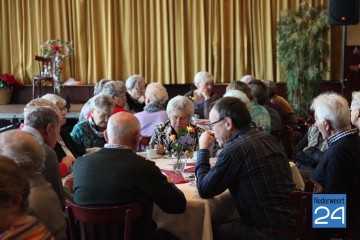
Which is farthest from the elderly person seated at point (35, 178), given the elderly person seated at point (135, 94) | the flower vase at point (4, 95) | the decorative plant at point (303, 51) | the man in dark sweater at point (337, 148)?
the flower vase at point (4, 95)

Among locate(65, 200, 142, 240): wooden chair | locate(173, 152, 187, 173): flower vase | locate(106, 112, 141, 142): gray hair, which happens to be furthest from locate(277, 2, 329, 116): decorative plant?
locate(65, 200, 142, 240): wooden chair

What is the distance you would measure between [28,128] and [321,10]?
7.04m

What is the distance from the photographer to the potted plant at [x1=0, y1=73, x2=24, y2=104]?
9031 mm

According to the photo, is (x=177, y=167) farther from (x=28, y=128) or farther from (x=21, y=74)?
(x=21, y=74)

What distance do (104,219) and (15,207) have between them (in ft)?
2.49

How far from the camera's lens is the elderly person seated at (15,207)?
1643 millimetres

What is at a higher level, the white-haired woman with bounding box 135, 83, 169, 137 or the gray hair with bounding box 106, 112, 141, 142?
the gray hair with bounding box 106, 112, 141, 142

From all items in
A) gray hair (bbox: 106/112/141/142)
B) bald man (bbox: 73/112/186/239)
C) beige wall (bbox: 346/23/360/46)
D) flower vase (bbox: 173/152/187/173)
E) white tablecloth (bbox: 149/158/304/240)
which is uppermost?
beige wall (bbox: 346/23/360/46)

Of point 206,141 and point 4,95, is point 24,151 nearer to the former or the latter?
point 206,141

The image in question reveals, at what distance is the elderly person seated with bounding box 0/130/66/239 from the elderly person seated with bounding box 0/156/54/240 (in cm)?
46

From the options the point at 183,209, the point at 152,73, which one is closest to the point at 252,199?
the point at 183,209

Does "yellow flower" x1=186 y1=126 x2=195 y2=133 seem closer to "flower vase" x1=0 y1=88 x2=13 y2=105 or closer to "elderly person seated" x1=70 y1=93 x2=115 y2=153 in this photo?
"elderly person seated" x1=70 y1=93 x2=115 y2=153

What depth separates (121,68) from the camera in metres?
9.68

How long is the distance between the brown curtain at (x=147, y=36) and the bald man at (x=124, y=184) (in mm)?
7068
